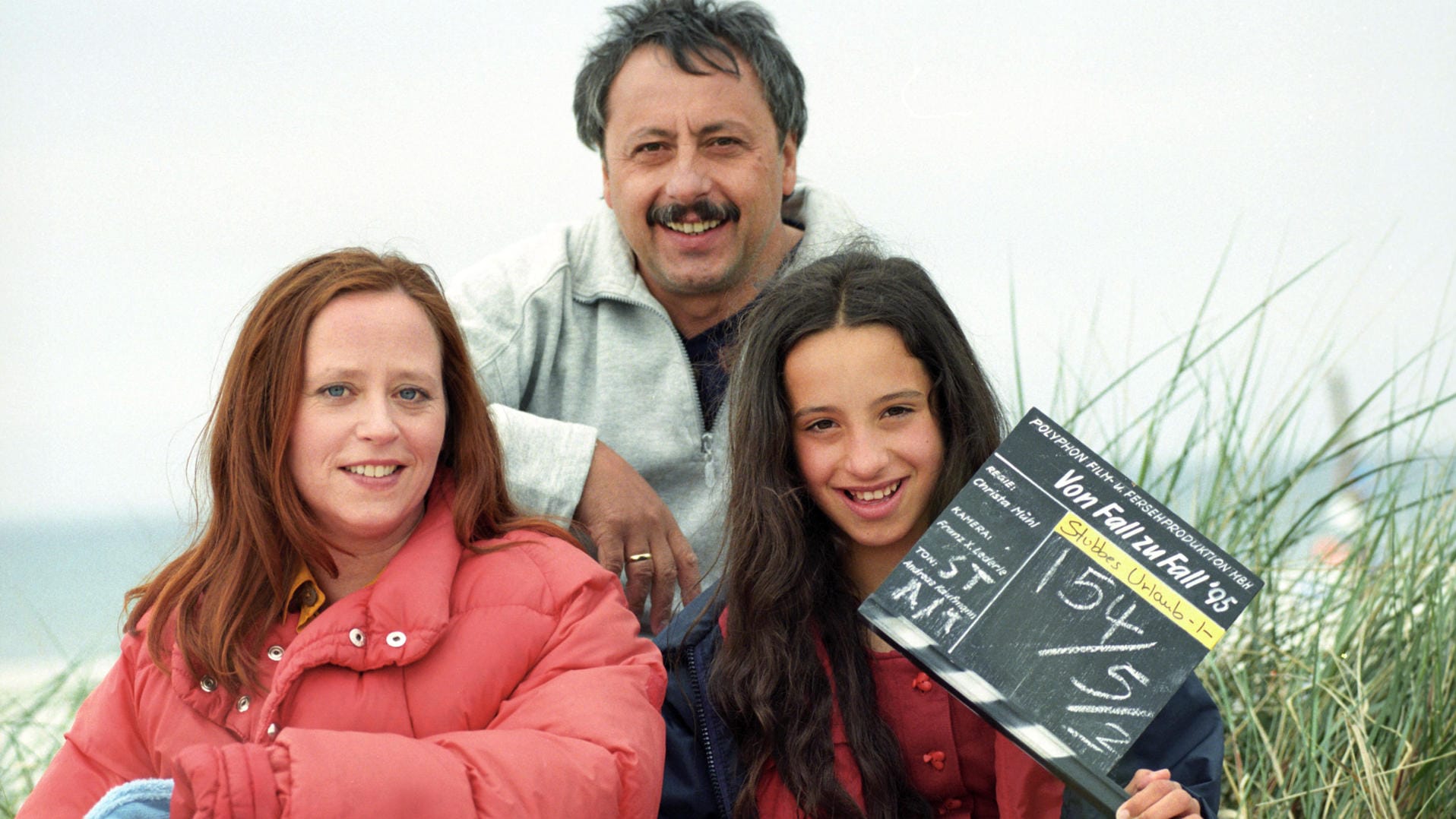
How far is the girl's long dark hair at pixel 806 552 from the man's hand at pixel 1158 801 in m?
0.43

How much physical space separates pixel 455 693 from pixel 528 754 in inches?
9.6

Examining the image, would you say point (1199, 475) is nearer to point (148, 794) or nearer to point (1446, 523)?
point (1446, 523)

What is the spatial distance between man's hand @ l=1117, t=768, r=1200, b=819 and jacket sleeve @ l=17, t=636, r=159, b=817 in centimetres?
138

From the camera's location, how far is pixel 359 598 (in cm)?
206

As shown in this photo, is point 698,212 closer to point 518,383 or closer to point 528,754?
point 518,383

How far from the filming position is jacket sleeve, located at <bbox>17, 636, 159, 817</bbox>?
6.56 ft

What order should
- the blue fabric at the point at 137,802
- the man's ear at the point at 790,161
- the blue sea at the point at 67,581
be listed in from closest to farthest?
the blue fabric at the point at 137,802 < the man's ear at the point at 790,161 < the blue sea at the point at 67,581

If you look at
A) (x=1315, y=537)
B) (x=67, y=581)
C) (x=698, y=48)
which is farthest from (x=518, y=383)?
Result: (x=67, y=581)

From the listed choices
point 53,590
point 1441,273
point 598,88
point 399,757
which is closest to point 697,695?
point 399,757

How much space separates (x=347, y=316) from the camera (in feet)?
7.02

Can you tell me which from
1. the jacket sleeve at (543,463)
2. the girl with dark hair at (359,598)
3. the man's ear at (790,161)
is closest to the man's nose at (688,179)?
the man's ear at (790,161)

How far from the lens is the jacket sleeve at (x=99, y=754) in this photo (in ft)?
6.56

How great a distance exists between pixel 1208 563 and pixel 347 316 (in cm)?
→ 130

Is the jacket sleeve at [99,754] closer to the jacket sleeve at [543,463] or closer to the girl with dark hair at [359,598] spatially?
the girl with dark hair at [359,598]
